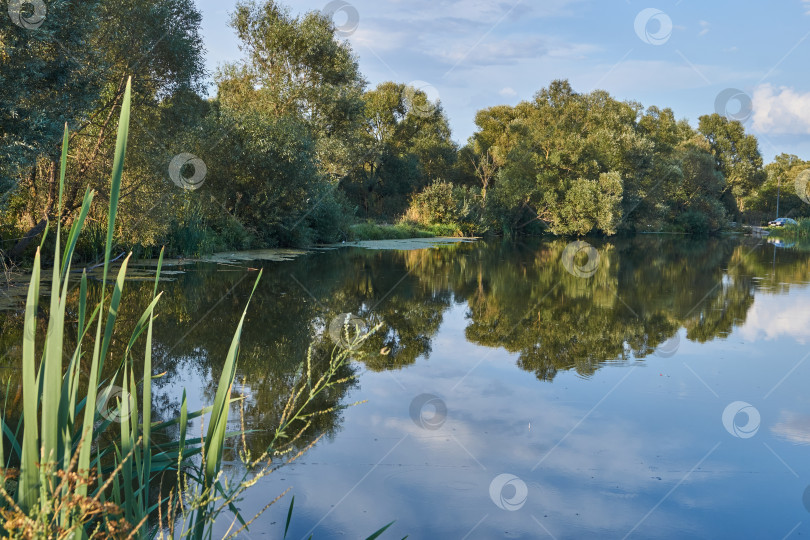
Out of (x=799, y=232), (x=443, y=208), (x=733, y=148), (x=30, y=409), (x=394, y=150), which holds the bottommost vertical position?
(x=30, y=409)

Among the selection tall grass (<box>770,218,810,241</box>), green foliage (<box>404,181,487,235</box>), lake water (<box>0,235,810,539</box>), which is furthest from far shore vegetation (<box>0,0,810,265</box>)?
tall grass (<box>770,218,810,241</box>)

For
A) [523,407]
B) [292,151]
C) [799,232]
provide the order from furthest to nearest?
[799,232]
[292,151]
[523,407]

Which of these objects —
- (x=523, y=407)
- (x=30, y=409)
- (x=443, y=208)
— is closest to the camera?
(x=30, y=409)

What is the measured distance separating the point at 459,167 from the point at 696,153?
72.2ft

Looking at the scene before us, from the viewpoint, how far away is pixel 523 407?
5332 millimetres

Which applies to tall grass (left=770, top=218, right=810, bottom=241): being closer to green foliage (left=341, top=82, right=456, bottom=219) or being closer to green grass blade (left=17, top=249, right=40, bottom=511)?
green foliage (left=341, top=82, right=456, bottom=219)

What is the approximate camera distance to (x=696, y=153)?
175ft

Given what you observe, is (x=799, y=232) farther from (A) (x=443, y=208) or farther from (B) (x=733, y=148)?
(A) (x=443, y=208)

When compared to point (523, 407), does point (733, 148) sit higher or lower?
higher

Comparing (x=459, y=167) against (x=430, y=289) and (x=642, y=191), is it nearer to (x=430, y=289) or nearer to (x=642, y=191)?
(x=642, y=191)

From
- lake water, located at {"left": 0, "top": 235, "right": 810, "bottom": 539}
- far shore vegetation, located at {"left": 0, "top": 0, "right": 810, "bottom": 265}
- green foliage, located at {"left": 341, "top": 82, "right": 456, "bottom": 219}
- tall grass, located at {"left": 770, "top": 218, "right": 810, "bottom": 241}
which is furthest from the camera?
tall grass, located at {"left": 770, "top": 218, "right": 810, "bottom": 241}

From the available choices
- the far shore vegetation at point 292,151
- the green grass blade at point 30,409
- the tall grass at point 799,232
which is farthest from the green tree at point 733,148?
the green grass blade at point 30,409

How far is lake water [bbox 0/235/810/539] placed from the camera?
A: 137 inches

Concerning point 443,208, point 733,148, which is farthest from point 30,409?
point 733,148
